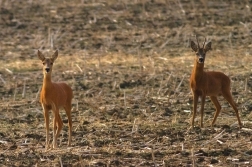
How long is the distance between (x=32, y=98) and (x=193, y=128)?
15.2 ft

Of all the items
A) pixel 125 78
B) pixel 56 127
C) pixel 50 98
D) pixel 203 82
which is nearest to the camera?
pixel 50 98

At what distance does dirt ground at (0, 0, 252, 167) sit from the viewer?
1302 centimetres

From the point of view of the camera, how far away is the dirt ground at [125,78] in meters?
13.0

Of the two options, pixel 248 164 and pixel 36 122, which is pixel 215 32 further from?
pixel 248 164

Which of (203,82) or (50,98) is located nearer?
(50,98)

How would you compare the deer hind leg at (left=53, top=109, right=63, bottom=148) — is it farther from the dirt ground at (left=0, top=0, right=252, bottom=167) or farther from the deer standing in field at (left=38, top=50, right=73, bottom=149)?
the dirt ground at (left=0, top=0, right=252, bottom=167)

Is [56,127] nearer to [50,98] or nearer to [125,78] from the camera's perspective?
[50,98]

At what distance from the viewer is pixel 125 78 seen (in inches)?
805

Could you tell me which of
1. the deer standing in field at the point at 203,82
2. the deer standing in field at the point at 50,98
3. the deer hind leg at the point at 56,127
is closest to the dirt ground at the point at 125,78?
the deer hind leg at the point at 56,127

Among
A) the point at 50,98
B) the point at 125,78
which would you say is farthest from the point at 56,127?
the point at 125,78

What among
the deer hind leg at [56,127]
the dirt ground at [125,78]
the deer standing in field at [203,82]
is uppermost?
the deer standing in field at [203,82]

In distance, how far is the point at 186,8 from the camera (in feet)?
97.3

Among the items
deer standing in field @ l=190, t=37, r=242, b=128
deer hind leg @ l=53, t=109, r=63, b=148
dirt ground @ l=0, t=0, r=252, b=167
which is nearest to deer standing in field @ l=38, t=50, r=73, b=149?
deer hind leg @ l=53, t=109, r=63, b=148

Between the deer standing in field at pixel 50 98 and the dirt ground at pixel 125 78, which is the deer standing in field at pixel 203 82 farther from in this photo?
the deer standing in field at pixel 50 98
